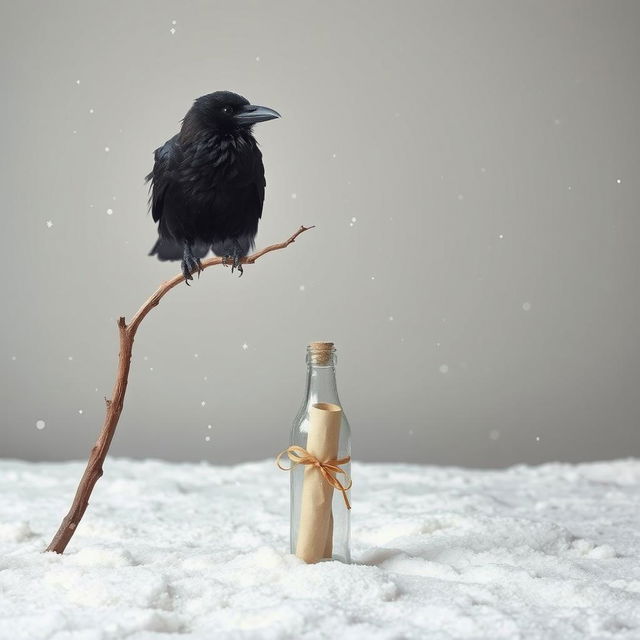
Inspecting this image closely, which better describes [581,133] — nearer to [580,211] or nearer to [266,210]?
[580,211]

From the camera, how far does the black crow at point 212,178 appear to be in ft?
5.31

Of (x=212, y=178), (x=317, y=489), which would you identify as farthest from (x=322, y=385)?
(x=212, y=178)

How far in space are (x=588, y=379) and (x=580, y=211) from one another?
2.16ft

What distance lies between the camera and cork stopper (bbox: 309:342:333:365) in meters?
1.42

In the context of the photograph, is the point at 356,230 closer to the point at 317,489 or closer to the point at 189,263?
the point at 189,263

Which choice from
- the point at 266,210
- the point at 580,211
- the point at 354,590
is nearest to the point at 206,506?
the point at 354,590

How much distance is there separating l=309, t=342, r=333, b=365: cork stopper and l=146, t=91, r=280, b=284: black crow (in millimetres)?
278

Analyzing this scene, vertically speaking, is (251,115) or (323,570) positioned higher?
(251,115)

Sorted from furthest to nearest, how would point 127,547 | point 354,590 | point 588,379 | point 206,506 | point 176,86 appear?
point 588,379, point 176,86, point 206,506, point 127,547, point 354,590

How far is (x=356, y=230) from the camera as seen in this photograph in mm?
3221

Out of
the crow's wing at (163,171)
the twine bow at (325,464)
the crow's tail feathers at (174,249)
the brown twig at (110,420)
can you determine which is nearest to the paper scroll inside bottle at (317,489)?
the twine bow at (325,464)

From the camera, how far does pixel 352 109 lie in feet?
10.4

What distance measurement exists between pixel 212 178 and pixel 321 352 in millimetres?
433

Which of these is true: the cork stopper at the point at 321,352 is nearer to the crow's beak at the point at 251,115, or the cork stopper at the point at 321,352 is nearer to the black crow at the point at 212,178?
the black crow at the point at 212,178
